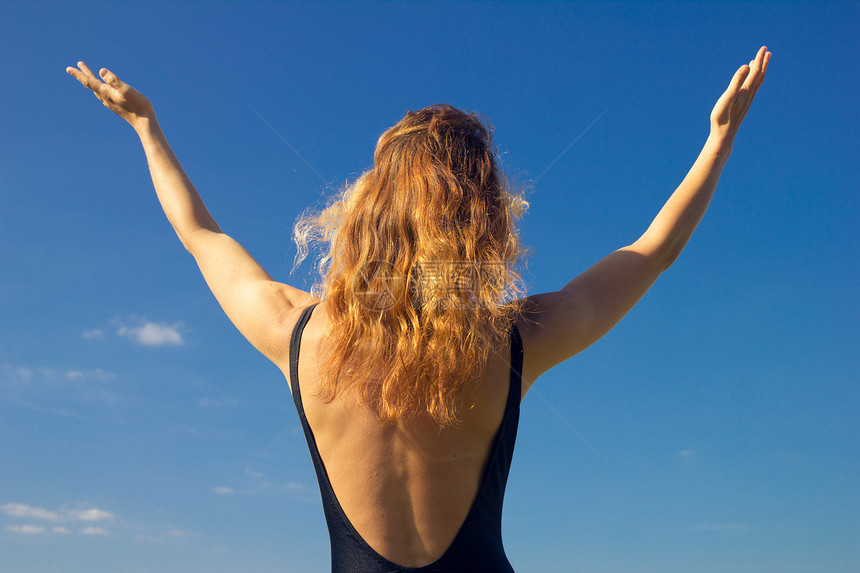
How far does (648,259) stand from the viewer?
12.1 ft

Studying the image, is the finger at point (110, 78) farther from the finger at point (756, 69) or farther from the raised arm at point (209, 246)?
the finger at point (756, 69)

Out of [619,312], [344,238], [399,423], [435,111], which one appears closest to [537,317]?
[619,312]

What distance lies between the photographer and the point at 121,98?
175 inches

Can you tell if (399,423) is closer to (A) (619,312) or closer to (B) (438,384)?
(B) (438,384)

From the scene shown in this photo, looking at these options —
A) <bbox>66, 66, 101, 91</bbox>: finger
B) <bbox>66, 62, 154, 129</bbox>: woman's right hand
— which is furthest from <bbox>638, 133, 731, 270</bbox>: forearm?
<bbox>66, 66, 101, 91</bbox>: finger

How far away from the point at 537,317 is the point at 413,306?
607 mm

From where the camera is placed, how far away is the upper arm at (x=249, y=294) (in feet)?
10.7

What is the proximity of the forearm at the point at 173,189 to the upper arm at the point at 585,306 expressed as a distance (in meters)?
2.07

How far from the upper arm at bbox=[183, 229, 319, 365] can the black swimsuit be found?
0.15m

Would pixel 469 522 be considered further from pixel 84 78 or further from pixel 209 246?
pixel 84 78

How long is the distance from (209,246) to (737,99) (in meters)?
3.51

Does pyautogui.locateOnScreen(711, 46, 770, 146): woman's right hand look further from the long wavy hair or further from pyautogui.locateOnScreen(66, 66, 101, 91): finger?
pyautogui.locateOnScreen(66, 66, 101, 91): finger

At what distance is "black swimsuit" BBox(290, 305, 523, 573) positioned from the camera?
2.90 m

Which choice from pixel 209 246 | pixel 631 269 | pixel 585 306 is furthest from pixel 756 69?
pixel 209 246
